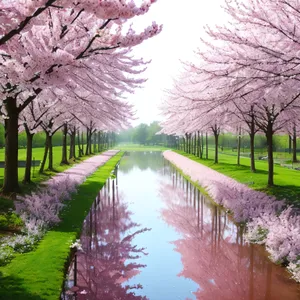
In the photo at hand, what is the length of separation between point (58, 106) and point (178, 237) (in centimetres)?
1502

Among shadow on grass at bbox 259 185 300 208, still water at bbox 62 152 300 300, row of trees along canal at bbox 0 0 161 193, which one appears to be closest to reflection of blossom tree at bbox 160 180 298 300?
still water at bbox 62 152 300 300

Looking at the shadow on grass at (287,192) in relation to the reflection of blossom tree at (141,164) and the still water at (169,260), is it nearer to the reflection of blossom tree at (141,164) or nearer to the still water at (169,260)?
the still water at (169,260)

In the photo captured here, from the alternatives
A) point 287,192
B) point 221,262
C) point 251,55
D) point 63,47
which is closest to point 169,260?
point 221,262

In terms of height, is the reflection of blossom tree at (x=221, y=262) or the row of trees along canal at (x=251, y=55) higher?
the row of trees along canal at (x=251, y=55)

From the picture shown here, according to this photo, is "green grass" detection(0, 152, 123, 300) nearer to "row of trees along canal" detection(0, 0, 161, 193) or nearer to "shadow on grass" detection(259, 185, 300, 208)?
"row of trees along canal" detection(0, 0, 161, 193)

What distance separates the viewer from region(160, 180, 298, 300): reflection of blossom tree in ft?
29.3

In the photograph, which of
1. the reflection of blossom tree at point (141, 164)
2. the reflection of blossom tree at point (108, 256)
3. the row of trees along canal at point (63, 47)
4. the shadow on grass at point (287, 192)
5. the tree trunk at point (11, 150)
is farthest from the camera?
the reflection of blossom tree at point (141, 164)

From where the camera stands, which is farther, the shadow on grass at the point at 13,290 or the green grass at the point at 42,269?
the green grass at the point at 42,269

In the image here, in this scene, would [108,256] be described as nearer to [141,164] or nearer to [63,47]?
[63,47]

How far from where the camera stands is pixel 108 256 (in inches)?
444

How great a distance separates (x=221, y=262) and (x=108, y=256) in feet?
11.0

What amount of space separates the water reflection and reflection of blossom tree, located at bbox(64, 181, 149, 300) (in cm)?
154

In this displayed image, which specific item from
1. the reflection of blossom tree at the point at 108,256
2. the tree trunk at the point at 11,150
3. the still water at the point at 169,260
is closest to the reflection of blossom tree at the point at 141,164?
the tree trunk at the point at 11,150

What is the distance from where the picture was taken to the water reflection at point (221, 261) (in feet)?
29.3
